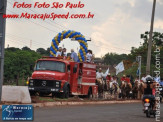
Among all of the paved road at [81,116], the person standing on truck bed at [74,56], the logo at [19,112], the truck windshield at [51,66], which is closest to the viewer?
the logo at [19,112]

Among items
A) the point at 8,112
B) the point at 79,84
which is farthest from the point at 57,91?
the point at 8,112

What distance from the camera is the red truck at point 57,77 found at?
3150cm

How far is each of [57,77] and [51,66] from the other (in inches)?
36.9

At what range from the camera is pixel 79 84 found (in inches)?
1372

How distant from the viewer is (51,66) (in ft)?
106

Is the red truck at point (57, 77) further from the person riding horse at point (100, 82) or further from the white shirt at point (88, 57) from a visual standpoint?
the person riding horse at point (100, 82)

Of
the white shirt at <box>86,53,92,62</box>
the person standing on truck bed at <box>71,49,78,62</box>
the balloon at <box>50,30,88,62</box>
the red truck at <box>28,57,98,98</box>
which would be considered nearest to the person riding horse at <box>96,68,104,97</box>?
the white shirt at <box>86,53,92,62</box>

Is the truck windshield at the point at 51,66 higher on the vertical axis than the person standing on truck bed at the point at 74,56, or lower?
lower

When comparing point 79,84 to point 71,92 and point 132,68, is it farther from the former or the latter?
point 132,68

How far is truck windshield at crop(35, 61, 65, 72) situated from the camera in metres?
32.2

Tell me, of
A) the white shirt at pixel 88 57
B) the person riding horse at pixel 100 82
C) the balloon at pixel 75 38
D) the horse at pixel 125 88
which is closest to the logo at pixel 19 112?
the balloon at pixel 75 38

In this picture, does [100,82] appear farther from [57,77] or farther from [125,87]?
[57,77]

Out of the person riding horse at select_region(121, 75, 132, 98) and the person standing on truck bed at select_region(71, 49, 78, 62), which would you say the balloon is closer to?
the person standing on truck bed at select_region(71, 49, 78, 62)

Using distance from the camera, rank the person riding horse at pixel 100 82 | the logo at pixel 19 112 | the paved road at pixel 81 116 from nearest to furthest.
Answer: the logo at pixel 19 112 → the paved road at pixel 81 116 → the person riding horse at pixel 100 82
